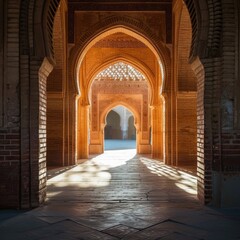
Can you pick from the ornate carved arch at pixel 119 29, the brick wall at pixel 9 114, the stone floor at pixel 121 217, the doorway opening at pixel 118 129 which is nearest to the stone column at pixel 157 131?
the ornate carved arch at pixel 119 29

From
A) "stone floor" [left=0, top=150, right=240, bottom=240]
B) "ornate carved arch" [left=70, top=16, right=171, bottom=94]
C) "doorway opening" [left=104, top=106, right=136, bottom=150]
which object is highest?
"ornate carved arch" [left=70, top=16, right=171, bottom=94]

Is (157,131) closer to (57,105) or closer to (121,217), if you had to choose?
(57,105)

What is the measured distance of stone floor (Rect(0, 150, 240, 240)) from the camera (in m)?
3.84

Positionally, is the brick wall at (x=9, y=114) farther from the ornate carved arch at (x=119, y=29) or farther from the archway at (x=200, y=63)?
the ornate carved arch at (x=119, y=29)

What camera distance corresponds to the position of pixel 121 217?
4.58 metres

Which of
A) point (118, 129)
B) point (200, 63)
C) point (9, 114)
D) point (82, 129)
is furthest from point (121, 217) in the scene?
point (118, 129)

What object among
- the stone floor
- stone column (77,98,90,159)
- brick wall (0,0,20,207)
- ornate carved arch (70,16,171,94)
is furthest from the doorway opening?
brick wall (0,0,20,207)

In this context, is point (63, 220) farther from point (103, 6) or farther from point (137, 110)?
point (137, 110)

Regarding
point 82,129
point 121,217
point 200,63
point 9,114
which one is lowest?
point 121,217

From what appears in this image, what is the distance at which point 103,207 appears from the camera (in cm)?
518

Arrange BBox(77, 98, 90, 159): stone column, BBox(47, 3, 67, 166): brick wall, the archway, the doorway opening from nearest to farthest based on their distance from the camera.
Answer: the archway, BBox(47, 3, 67, 166): brick wall, BBox(77, 98, 90, 159): stone column, the doorway opening

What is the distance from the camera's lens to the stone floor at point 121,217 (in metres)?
3.84

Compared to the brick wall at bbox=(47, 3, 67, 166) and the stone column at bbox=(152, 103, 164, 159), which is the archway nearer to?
the brick wall at bbox=(47, 3, 67, 166)

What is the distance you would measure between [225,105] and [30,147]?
3082 millimetres
